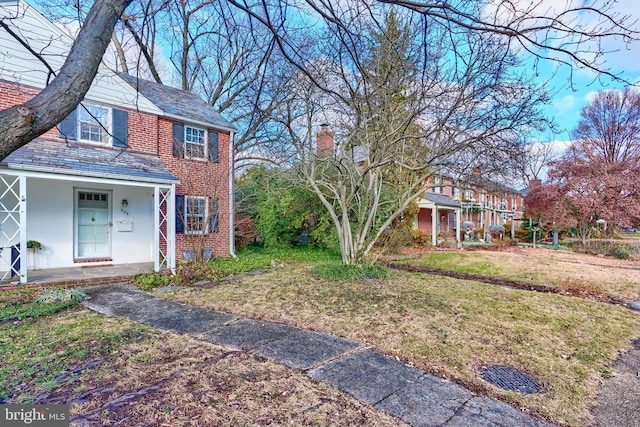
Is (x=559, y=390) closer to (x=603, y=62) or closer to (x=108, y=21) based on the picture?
(x=603, y=62)

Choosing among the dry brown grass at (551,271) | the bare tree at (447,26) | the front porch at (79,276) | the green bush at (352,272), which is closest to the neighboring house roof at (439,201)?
the dry brown grass at (551,271)

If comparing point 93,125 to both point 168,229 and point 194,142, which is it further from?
point 168,229

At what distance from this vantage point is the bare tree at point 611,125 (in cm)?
2445

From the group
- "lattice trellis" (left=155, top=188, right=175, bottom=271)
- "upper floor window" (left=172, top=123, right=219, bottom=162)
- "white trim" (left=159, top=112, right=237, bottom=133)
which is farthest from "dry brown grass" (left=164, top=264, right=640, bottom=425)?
"white trim" (left=159, top=112, right=237, bottom=133)

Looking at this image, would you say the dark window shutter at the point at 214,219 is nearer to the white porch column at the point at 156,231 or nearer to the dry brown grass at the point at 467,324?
the white porch column at the point at 156,231

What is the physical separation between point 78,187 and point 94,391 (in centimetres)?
835

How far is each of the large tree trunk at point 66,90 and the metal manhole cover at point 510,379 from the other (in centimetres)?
420

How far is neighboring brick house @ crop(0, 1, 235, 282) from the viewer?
7954 mm

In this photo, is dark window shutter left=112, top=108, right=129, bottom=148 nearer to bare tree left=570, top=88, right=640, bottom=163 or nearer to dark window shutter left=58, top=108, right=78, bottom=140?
dark window shutter left=58, top=108, right=78, bottom=140

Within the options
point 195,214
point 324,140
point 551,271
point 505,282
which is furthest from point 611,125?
point 195,214

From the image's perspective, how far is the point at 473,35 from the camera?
12.5 ft

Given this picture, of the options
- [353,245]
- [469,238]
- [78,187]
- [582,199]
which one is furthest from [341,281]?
[469,238]

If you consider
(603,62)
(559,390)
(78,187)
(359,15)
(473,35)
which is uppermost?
(359,15)

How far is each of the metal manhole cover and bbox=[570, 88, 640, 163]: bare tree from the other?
86.7 feet
